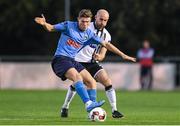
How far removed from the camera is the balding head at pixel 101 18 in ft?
56.1

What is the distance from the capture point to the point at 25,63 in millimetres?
39406

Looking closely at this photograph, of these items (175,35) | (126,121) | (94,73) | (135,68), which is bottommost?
(126,121)

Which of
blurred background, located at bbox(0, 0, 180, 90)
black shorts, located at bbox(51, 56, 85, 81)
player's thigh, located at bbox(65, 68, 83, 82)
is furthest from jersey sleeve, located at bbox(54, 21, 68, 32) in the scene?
blurred background, located at bbox(0, 0, 180, 90)

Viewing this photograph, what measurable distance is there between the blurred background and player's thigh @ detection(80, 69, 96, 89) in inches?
842

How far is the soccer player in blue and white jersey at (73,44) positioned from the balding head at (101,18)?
74cm

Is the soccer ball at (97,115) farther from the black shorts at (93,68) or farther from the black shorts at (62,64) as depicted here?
the black shorts at (93,68)

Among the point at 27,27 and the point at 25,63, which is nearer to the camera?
the point at 25,63

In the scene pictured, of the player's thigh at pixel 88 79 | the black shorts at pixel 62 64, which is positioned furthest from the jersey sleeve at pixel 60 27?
the player's thigh at pixel 88 79

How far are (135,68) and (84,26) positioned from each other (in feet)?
74.3

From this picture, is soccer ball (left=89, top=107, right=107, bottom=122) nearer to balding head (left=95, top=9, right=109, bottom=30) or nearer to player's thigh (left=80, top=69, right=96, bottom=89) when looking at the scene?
player's thigh (left=80, top=69, right=96, bottom=89)

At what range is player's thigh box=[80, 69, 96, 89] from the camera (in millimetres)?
16672

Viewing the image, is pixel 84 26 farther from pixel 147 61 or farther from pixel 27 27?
pixel 27 27

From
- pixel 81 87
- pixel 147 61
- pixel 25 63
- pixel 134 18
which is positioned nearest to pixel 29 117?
pixel 81 87

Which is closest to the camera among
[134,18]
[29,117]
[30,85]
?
[29,117]
